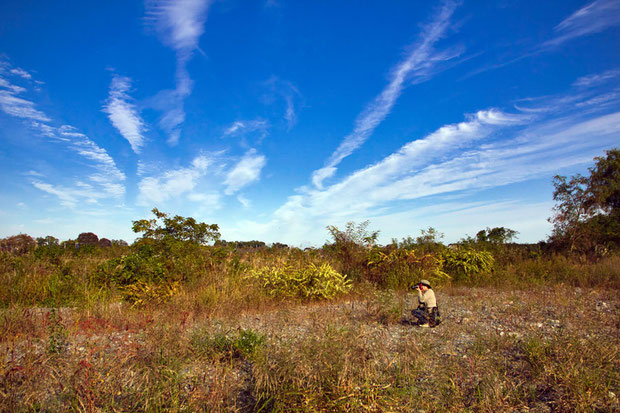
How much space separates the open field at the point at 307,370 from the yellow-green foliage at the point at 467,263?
5108mm

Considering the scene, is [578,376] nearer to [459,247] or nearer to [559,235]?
[459,247]

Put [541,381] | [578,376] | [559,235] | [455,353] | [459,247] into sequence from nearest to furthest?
[578,376]
[541,381]
[455,353]
[459,247]
[559,235]

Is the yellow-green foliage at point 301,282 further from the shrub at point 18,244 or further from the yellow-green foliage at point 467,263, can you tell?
the shrub at point 18,244

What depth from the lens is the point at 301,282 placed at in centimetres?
781

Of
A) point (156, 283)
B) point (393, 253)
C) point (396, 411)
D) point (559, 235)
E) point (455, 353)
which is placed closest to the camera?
point (396, 411)

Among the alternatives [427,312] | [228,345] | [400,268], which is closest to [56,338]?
[228,345]

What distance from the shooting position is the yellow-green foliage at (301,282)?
7.64 m

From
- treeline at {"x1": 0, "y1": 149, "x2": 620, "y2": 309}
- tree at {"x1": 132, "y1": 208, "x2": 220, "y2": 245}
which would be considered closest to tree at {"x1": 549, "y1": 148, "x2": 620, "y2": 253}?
treeline at {"x1": 0, "y1": 149, "x2": 620, "y2": 309}

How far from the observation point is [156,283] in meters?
7.29

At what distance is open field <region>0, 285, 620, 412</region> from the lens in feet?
7.94

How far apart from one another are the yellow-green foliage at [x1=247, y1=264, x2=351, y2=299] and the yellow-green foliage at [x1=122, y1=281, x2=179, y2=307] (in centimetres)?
177

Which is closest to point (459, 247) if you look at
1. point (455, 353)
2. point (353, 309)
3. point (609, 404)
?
point (353, 309)

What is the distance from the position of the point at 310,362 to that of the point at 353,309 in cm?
396

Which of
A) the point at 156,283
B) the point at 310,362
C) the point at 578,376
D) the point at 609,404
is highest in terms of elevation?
the point at 156,283
